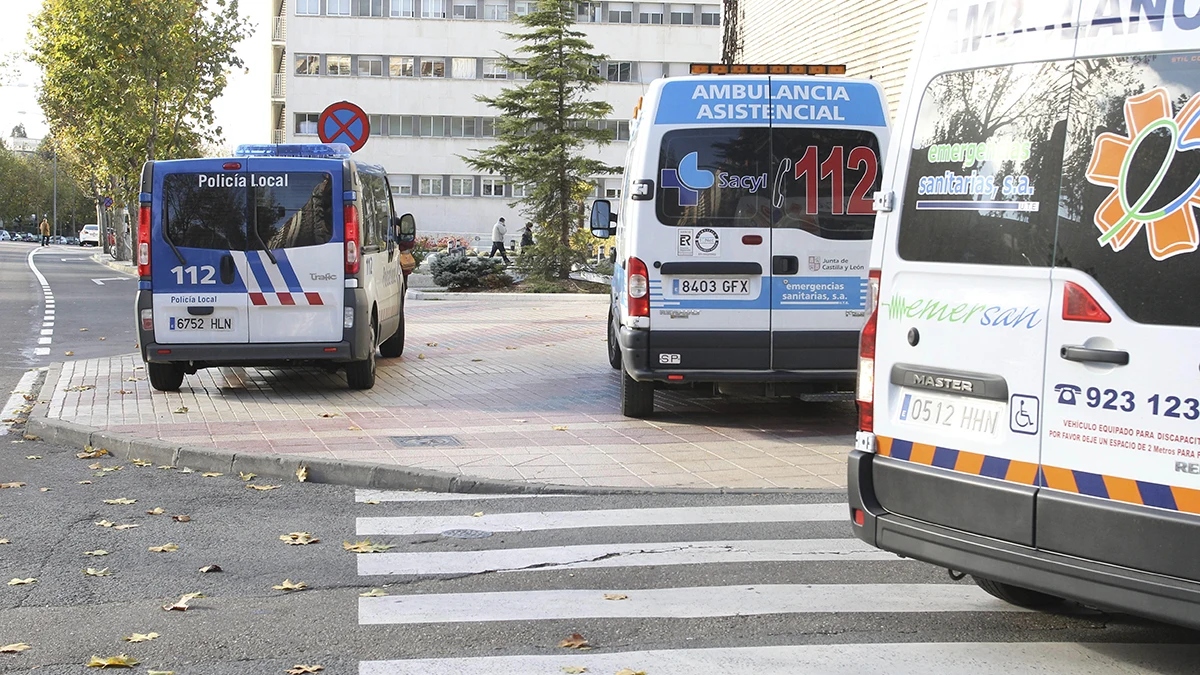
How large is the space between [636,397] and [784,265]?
163cm

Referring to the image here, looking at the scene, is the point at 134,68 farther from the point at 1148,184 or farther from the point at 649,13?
the point at 1148,184

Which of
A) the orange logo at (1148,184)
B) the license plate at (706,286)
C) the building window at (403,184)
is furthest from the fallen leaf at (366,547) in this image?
the building window at (403,184)

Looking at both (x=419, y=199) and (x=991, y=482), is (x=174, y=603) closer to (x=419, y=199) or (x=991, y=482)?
(x=991, y=482)

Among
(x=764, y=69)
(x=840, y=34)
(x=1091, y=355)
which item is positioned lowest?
(x=1091, y=355)

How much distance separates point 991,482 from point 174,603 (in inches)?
131

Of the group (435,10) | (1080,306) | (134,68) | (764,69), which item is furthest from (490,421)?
(435,10)

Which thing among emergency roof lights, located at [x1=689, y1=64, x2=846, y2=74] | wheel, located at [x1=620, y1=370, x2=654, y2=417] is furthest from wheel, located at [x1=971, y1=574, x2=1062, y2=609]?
→ emergency roof lights, located at [x1=689, y1=64, x2=846, y2=74]

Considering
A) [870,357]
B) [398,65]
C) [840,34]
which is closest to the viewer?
[870,357]

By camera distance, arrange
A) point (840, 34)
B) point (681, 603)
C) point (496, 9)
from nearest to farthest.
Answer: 1. point (681, 603)
2. point (840, 34)
3. point (496, 9)

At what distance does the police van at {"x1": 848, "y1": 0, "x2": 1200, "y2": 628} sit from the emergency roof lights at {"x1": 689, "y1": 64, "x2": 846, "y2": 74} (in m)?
5.21

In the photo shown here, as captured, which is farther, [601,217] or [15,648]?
[601,217]

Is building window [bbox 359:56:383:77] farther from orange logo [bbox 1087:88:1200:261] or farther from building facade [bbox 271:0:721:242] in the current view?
orange logo [bbox 1087:88:1200:261]

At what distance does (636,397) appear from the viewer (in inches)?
416

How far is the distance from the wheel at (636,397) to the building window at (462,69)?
196ft
